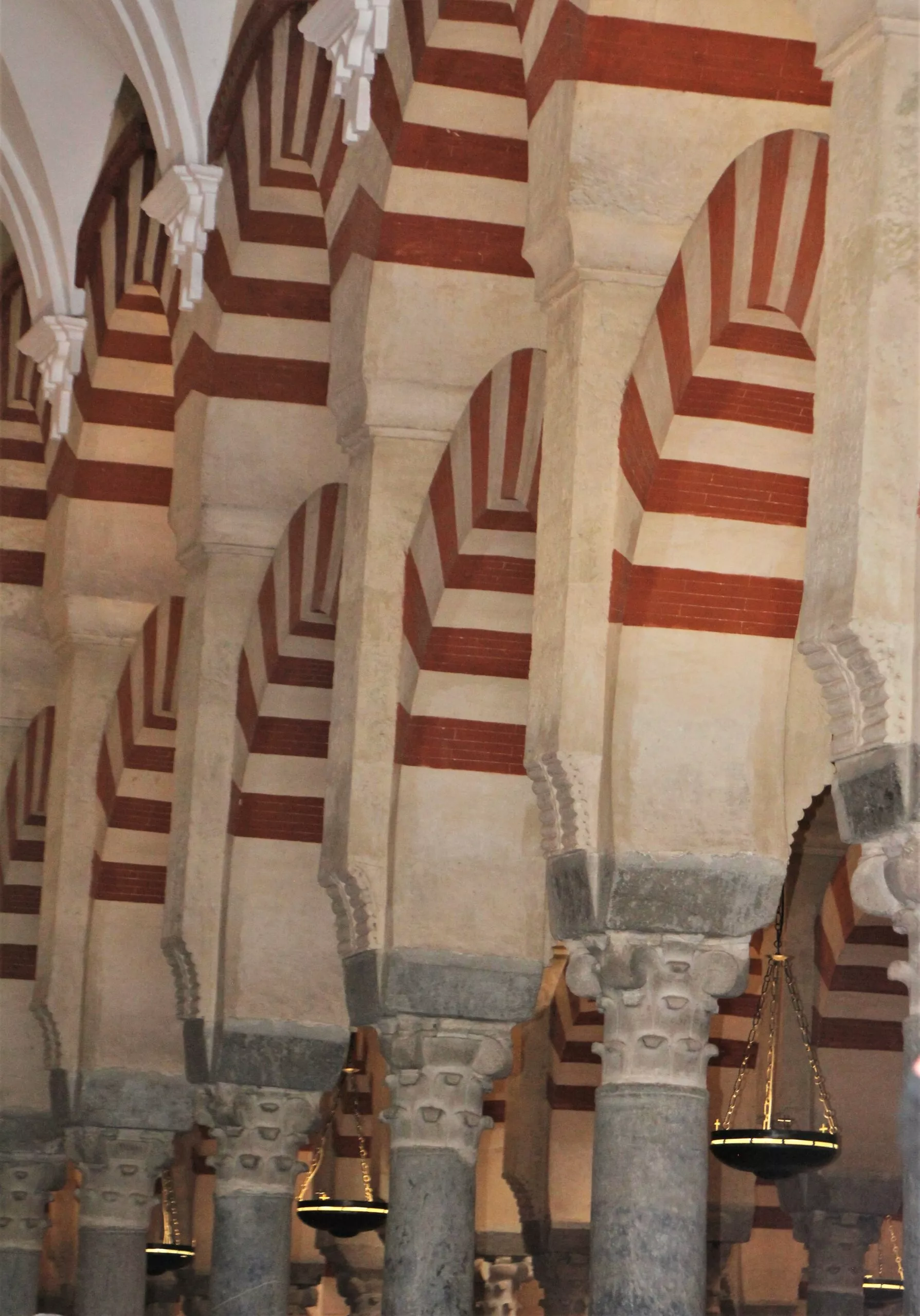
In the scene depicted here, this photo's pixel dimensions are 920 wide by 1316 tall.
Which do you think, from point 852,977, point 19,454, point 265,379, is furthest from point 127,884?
point 852,977

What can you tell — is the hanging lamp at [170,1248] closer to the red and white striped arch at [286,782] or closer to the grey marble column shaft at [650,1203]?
the red and white striped arch at [286,782]

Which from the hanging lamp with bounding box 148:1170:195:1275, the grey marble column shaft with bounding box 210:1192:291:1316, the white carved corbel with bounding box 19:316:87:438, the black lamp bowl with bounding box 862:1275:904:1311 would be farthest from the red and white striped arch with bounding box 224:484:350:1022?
the hanging lamp with bounding box 148:1170:195:1275

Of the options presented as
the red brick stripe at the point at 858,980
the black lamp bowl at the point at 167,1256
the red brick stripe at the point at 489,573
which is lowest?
the black lamp bowl at the point at 167,1256

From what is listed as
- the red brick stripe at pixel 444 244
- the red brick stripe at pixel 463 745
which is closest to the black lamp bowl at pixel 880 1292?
the red brick stripe at pixel 463 745

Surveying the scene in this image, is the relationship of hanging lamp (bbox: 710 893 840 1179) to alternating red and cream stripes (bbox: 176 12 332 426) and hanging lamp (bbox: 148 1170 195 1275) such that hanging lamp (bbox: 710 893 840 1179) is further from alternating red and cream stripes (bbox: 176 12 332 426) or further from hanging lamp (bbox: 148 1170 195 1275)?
hanging lamp (bbox: 148 1170 195 1275)

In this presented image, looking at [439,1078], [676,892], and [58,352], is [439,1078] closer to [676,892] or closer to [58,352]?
[676,892]

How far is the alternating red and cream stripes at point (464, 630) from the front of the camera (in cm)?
720

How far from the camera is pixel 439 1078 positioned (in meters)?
7.12

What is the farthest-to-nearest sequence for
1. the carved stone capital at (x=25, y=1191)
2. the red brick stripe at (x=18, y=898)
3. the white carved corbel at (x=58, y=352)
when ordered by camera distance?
1. the red brick stripe at (x=18, y=898)
2. the carved stone capital at (x=25, y=1191)
3. the white carved corbel at (x=58, y=352)

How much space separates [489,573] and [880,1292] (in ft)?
17.1

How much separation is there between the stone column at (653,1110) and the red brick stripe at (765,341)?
4.47ft

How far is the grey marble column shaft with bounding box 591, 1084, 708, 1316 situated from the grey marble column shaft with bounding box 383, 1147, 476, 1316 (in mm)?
1139

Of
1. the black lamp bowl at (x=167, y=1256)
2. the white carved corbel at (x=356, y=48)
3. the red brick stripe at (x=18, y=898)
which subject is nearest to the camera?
the white carved corbel at (x=356, y=48)

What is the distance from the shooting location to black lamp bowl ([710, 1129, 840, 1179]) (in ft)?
26.1
